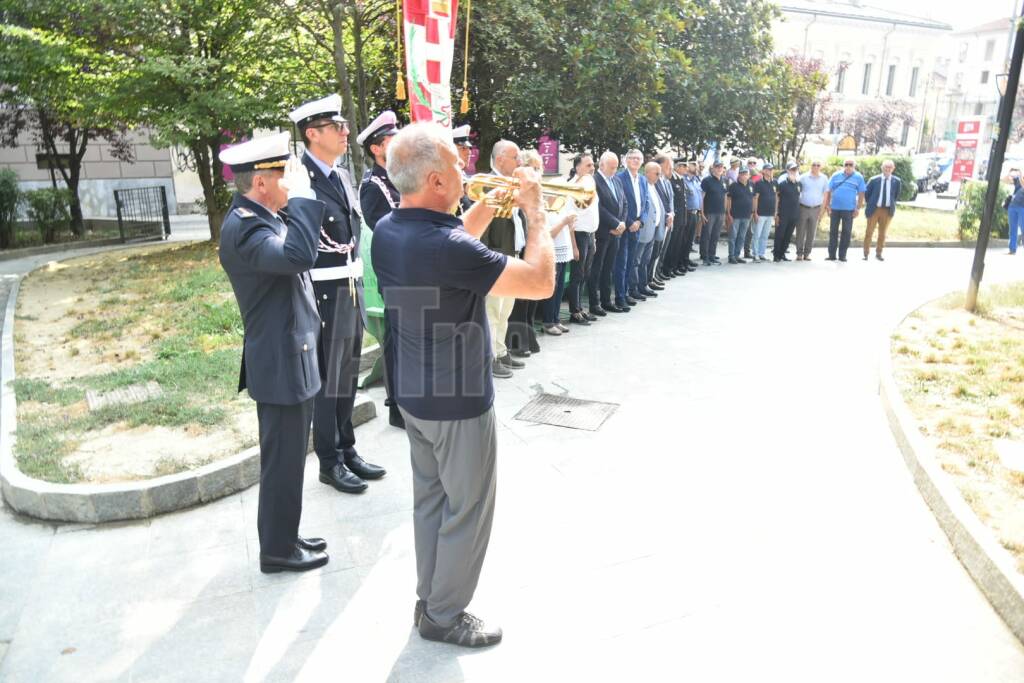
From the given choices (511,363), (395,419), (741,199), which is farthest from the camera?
(741,199)

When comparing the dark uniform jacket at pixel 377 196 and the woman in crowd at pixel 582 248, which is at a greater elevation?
the dark uniform jacket at pixel 377 196

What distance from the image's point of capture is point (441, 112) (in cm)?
648

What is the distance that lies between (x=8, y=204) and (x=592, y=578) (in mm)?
15840

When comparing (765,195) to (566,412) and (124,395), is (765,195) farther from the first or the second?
(124,395)

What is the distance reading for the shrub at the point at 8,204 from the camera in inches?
585

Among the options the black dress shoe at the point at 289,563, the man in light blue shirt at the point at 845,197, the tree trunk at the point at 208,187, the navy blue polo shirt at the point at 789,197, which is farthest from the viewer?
the tree trunk at the point at 208,187

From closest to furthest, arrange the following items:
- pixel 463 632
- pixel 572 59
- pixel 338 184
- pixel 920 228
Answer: pixel 463 632 → pixel 338 184 → pixel 572 59 → pixel 920 228

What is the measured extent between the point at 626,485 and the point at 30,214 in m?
15.9

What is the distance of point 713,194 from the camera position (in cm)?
1333

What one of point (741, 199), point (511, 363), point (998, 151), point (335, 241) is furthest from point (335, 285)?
point (741, 199)

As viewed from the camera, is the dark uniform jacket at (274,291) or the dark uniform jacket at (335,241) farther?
the dark uniform jacket at (335,241)

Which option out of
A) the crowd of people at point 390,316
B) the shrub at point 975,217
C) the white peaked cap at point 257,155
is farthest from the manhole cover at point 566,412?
the shrub at point 975,217

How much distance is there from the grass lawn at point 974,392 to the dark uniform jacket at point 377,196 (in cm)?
381

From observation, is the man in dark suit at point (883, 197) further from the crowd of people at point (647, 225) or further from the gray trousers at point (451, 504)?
the gray trousers at point (451, 504)
